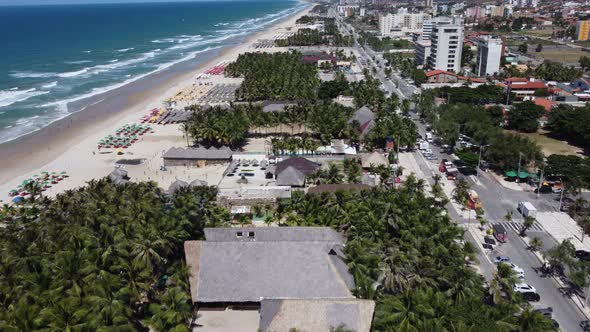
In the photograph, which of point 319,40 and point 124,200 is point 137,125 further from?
point 319,40

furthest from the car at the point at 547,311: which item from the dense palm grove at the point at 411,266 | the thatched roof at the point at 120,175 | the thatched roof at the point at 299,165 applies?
the thatched roof at the point at 120,175

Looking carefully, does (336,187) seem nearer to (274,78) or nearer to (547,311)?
(547,311)

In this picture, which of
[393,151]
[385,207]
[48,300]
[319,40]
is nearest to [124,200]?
[48,300]

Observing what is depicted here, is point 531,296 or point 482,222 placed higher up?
point 482,222

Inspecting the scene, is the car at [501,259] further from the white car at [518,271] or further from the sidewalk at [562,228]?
the sidewalk at [562,228]

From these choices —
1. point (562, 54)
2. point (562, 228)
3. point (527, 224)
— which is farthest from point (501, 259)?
point (562, 54)

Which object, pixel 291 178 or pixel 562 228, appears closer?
pixel 562 228

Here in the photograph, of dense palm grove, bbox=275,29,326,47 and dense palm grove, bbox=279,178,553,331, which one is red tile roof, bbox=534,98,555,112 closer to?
dense palm grove, bbox=279,178,553,331
